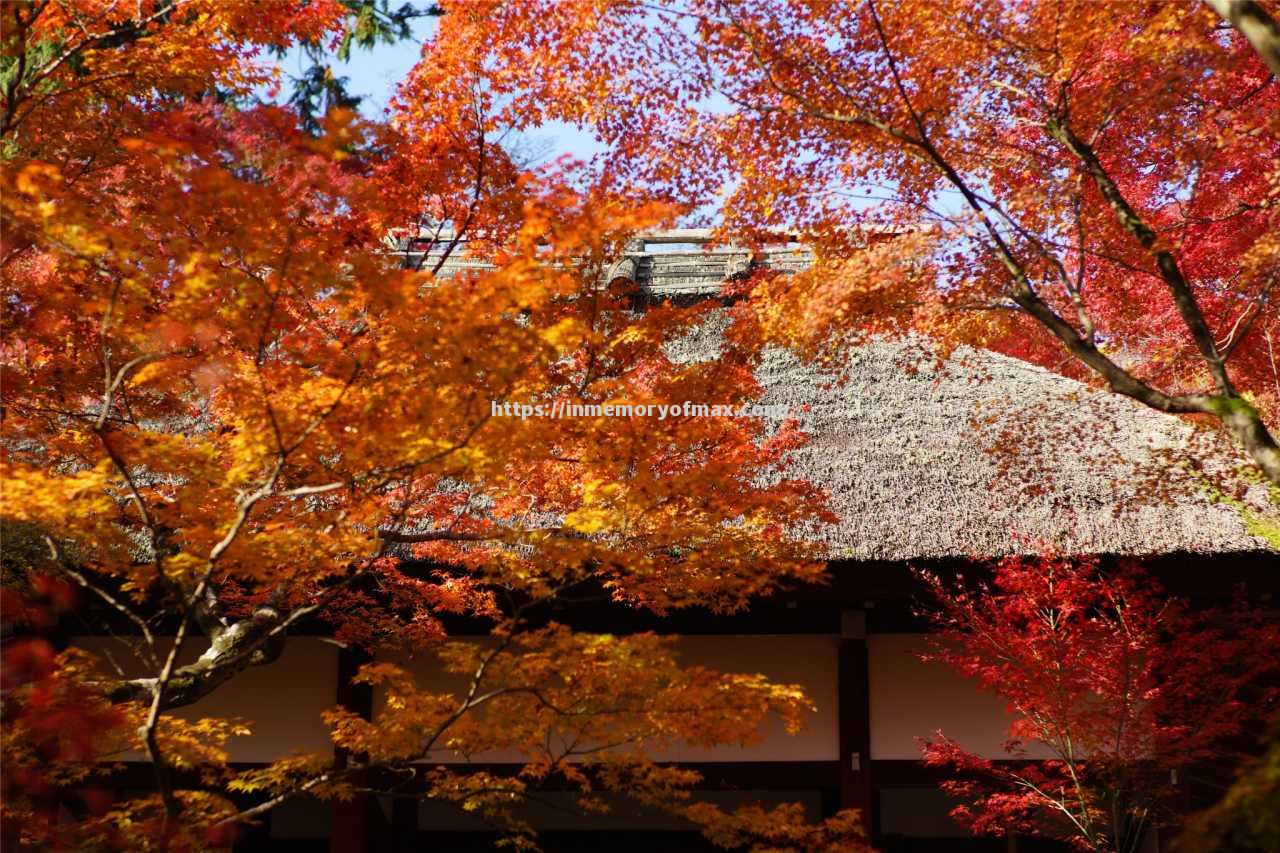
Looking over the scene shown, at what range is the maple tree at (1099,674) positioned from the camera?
20.8 ft

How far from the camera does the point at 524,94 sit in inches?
232

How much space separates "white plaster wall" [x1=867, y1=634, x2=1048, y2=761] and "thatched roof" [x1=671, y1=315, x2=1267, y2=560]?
42.0 inches

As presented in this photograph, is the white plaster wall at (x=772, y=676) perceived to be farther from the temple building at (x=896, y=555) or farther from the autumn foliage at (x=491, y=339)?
the autumn foliage at (x=491, y=339)

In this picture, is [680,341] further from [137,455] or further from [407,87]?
[137,455]

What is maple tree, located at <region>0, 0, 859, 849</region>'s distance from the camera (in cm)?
417

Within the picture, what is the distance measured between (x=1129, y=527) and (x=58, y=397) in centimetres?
623

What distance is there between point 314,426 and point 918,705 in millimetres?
5016

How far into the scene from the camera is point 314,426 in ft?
13.3

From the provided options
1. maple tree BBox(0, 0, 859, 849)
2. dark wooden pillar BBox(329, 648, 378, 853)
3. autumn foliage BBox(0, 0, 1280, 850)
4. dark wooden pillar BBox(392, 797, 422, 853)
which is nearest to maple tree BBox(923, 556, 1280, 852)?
autumn foliage BBox(0, 0, 1280, 850)

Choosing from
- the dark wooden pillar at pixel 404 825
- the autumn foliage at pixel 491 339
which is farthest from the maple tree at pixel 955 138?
the dark wooden pillar at pixel 404 825

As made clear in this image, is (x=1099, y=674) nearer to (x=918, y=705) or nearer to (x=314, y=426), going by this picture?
(x=918, y=705)

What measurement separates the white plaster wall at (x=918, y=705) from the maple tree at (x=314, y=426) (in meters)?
1.08

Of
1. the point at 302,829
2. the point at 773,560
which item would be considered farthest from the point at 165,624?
the point at 773,560

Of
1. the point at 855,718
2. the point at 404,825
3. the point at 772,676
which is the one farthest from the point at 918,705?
the point at 404,825
